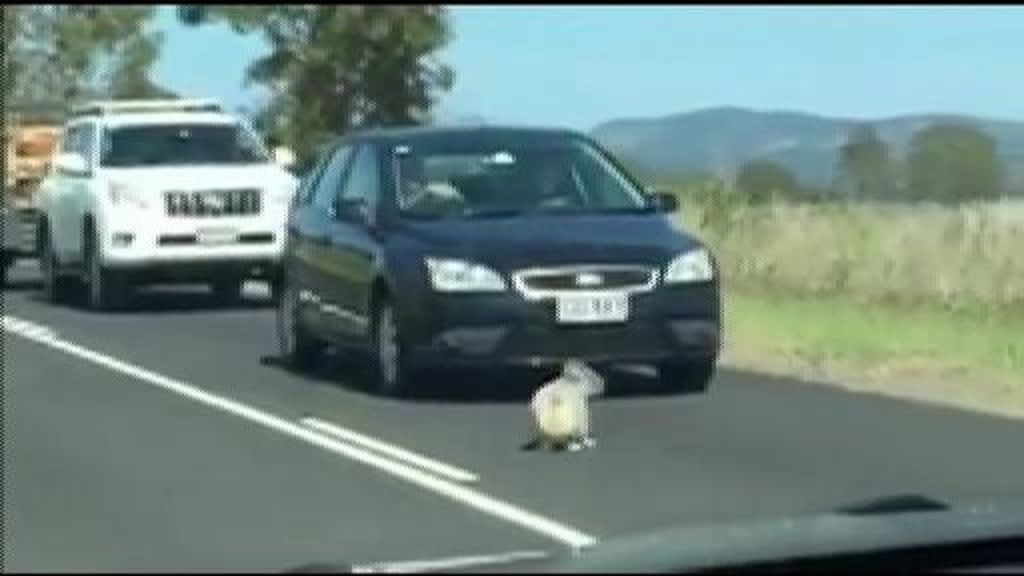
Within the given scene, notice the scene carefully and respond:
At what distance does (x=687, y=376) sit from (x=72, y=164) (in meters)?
11.7

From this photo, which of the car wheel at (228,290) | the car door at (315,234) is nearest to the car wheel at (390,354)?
the car door at (315,234)

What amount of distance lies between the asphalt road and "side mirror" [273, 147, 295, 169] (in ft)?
22.2

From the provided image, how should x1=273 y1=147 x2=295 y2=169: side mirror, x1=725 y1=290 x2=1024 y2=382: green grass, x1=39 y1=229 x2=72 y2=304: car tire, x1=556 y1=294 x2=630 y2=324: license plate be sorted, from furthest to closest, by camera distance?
1. x1=39 y1=229 x2=72 y2=304: car tire
2. x1=273 y1=147 x2=295 y2=169: side mirror
3. x1=725 y1=290 x2=1024 y2=382: green grass
4. x1=556 y1=294 x2=630 y2=324: license plate

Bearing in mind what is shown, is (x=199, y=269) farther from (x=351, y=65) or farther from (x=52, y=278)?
(x=351, y=65)

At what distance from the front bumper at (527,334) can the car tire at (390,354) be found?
15 centimetres

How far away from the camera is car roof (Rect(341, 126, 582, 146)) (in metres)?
17.2

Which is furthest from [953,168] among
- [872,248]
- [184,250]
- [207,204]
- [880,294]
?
[184,250]

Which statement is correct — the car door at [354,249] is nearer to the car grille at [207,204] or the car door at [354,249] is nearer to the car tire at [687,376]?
the car tire at [687,376]

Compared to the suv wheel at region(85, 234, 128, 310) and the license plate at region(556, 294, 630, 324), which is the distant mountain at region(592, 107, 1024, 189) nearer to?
the license plate at region(556, 294, 630, 324)

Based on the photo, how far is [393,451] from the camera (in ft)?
43.4

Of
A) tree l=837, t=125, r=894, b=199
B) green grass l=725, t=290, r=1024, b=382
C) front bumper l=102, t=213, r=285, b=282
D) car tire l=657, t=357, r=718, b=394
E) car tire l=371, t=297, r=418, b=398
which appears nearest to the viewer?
car tire l=371, t=297, r=418, b=398

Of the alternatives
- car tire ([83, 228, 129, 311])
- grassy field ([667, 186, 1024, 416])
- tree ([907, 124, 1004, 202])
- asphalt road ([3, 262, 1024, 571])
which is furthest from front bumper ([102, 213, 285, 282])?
tree ([907, 124, 1004, 202])

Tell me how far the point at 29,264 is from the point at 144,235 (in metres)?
11.0

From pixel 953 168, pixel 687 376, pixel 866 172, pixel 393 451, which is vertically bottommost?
pixel 953 168
